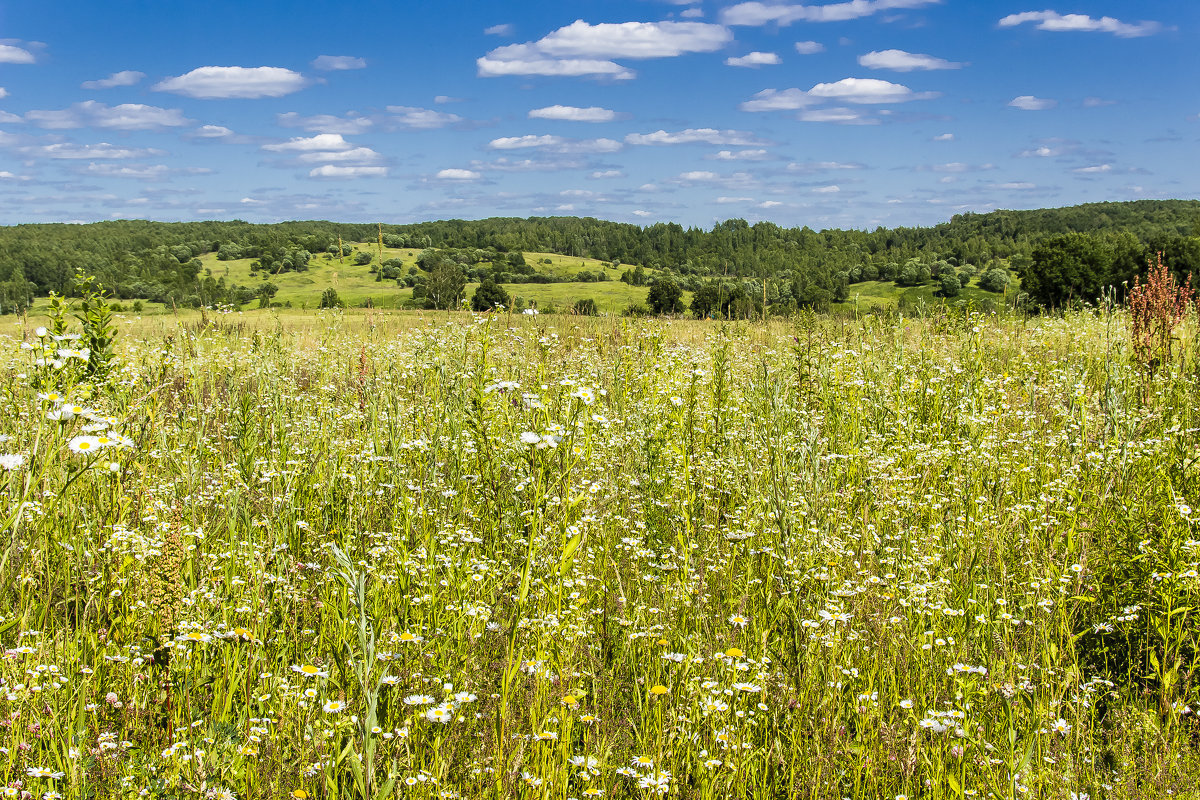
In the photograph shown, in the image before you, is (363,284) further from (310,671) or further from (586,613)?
(310,671)

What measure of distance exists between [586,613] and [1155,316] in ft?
28.9

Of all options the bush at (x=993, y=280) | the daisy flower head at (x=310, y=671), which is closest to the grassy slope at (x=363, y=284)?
the daisy flower head at (x=310, y=671)

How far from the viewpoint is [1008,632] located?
3160 millimetres

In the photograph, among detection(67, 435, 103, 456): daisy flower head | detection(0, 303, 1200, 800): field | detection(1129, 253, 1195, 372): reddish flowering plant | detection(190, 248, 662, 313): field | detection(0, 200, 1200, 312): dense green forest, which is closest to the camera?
detection(0, 303, 1200, 800): field

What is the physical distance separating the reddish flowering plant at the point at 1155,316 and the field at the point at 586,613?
3351 millimetres

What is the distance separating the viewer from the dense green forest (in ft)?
242

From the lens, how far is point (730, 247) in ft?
514

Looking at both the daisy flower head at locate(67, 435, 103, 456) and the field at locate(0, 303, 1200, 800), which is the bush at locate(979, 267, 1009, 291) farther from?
the daisy flower head at locate(67, 435, 103, 456)

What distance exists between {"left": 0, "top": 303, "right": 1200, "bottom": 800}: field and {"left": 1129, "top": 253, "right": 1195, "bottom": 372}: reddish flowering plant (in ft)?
11.0

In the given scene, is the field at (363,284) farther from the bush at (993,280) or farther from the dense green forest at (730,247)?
the bush at (993,280)

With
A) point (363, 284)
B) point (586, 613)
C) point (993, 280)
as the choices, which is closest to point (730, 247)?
point (993, 280)

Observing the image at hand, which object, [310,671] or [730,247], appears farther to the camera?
[730,247]

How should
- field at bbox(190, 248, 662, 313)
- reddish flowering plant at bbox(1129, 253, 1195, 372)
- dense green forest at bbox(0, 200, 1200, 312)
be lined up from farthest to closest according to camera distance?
dense green forest at bbox(0, 200, 1200, 312) → field at bbox(190, 248, 662, 313) → reddish flowering plant at bbox(1129, 253, 1195, 372)

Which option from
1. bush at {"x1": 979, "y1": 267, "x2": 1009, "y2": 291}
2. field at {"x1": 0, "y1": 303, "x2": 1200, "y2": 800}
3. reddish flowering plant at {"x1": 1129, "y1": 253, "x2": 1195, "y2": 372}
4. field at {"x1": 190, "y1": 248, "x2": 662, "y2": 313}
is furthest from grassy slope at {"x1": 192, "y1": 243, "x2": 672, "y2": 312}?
bush at {"x1": 979, "y1": 267, "x2": 1009, "y2": 291}
